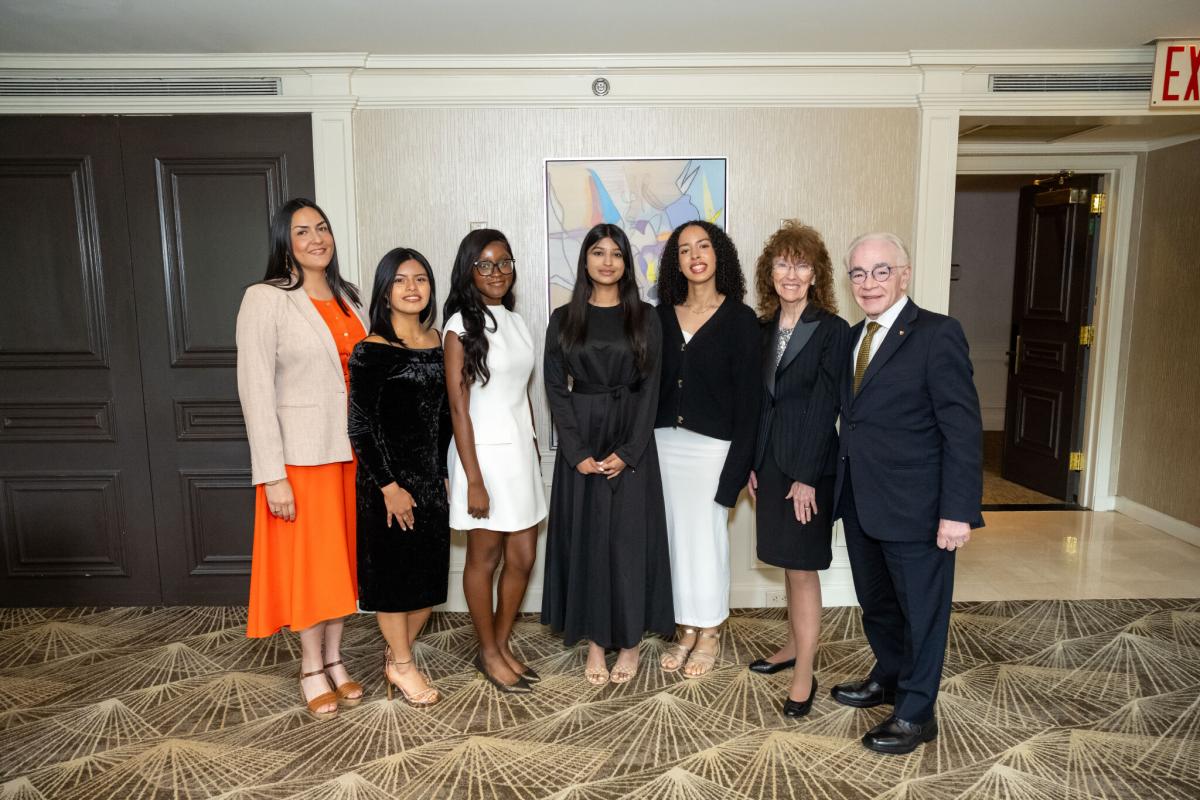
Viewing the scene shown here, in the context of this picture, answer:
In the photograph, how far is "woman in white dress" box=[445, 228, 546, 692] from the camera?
2.69m

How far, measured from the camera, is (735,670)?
3039 mm

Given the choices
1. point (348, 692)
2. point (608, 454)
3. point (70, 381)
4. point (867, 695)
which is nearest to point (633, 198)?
point (608, 454)

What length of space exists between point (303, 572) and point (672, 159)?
2421 millimetres

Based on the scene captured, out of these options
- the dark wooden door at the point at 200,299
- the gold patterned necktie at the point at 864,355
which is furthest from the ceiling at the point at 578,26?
the gold patterned necktie at the point at 864,355

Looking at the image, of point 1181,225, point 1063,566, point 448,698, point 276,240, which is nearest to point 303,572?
point 448,698

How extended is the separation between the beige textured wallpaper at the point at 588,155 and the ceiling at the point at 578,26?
0.30m

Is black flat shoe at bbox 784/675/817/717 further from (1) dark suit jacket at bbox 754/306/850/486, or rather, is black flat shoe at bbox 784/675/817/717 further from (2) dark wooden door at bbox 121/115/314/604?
(2) dark wooden door at bbox 121/115/314/604

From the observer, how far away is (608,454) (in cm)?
283

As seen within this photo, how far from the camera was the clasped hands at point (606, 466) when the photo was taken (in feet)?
9.20

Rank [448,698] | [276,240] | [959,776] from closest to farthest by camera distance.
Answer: [959,776] → [276,240] → [448,698]

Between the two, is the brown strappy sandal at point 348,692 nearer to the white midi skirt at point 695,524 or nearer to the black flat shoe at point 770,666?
the white midi skirt at point 695,524

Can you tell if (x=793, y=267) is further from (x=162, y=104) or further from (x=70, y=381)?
(x=70, y=381)

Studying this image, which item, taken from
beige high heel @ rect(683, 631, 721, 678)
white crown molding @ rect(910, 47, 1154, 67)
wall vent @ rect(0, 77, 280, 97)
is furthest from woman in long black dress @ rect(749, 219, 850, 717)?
wall vent @ rect(0, 77, 280, 97)

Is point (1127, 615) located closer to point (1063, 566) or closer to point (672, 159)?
point (1063, 566)
